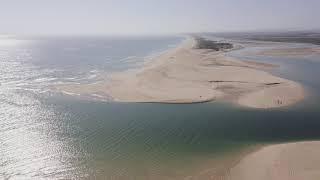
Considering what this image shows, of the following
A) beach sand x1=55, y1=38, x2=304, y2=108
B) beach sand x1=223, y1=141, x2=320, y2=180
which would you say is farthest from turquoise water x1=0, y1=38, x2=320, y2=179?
beach sand x1=55, y1=38, x2=304, y2=108

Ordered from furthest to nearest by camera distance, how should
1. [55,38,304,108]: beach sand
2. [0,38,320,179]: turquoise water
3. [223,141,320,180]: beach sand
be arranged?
[55,38,304,108]: beach sand < [0,38,320,179]: turquoise water < [223,141,320,180]: beach sand

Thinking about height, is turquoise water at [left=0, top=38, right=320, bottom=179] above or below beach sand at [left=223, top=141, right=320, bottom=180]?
above

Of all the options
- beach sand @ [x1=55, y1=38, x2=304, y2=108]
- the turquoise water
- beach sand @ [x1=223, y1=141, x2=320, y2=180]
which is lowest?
beach sand @ [x1=223, y1=141, x2=320, y2=180]

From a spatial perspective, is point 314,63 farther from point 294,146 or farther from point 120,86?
point 294,146

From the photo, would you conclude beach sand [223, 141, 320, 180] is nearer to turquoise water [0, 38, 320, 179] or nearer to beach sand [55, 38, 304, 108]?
turquoise water [0, 38, 320, 179]

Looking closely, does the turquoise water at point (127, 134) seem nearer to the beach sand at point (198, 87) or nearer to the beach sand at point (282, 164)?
the beach sand at point (282, 164)

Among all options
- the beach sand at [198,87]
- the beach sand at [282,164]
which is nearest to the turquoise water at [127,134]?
the beach sand at [282,164]
